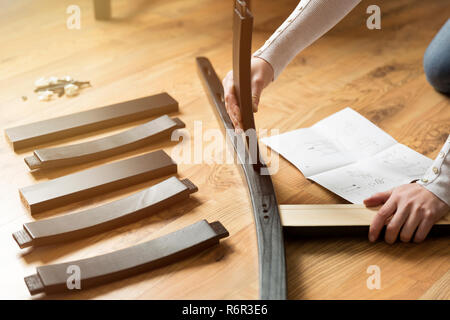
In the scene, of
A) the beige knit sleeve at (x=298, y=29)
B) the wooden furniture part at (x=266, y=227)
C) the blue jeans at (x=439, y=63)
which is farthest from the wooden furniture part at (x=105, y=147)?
the blue jeans at (x=439, y=63)

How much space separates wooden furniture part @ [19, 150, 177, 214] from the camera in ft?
4.73

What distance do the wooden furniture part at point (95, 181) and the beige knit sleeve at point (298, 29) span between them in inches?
15.9

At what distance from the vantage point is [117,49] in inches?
91.0

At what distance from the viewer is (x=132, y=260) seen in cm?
124

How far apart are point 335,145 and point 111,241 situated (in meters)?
0.73

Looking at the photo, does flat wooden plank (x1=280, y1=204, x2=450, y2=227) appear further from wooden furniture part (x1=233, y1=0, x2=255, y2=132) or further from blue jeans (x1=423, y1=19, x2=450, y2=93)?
blue jeans (x1=423, y1=19, x2=450, y2=93)

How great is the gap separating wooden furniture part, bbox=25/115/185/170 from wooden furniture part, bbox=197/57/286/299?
0.19 metres

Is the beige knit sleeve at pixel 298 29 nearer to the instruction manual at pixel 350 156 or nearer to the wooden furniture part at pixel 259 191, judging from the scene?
the wooden furniture part at pixel 259 191

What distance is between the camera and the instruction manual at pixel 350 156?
4.96ft

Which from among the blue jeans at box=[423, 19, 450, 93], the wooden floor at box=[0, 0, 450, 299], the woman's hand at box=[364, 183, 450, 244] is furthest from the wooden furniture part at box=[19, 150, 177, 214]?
the blue jeans at box=[423, 19, 450, 93]

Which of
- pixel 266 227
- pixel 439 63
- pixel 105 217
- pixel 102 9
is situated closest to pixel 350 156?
pixel 266 227

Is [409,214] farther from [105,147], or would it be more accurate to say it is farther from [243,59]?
[105,147]

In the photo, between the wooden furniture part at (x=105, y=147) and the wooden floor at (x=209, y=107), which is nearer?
the wooden floor at (x=209, y=107)
